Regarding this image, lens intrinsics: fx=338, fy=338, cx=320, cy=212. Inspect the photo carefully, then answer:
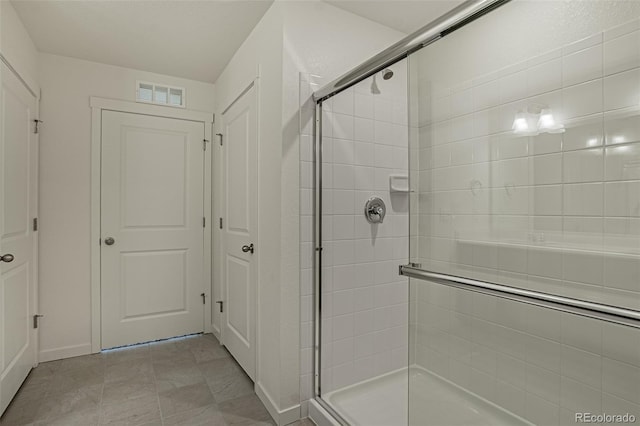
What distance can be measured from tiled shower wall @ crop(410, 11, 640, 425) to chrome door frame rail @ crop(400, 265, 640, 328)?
257 millimetres

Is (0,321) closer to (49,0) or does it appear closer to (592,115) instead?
(49,0)

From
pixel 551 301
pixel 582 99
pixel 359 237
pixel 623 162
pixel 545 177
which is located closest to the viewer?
pixel 551 301

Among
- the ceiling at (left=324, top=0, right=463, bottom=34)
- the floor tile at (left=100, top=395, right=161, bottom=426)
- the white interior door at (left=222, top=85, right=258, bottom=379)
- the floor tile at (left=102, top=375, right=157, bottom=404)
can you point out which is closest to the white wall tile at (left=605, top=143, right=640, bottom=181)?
the ceiling at (left=324, top=0, right=463, bottom=34)

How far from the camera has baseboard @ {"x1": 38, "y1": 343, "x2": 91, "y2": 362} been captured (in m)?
2.58

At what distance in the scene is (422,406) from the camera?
5.72 feet

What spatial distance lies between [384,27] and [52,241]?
9.51 ft

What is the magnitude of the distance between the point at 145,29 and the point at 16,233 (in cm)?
155

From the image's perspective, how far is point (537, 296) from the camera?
112 cm

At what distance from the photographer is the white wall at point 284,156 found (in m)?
1.85

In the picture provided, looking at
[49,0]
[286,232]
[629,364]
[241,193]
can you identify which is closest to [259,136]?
[241,193]

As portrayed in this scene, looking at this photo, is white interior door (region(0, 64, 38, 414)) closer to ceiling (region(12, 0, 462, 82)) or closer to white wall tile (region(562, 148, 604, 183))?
ceiling (region(12, 0, 462, 82))

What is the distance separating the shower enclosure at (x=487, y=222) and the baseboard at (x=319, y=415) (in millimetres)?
34

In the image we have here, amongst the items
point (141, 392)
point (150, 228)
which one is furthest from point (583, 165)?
point (150, 228)

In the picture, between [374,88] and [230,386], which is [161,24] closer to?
[374,88]
